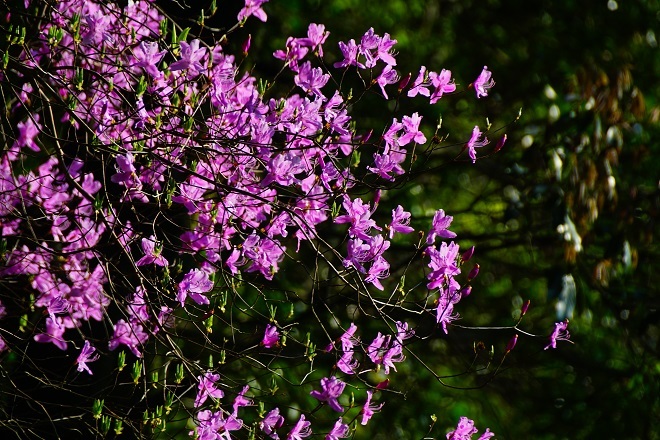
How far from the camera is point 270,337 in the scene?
233cm

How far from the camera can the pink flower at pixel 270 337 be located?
2.32 meters

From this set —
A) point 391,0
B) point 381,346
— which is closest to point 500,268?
point 391,0

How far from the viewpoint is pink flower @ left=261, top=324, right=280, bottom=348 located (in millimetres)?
2316

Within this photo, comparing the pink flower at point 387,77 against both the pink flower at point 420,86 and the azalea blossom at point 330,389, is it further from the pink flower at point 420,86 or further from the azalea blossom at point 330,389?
the azalea blossom at point 330,389

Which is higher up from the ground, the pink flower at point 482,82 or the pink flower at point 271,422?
the pink flower at point 482,82

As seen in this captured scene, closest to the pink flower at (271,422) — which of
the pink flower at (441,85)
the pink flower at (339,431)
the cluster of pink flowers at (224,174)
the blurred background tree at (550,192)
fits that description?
the cluster of pink flowers at (224,174)

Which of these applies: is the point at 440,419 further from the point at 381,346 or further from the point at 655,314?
the point at 381,346

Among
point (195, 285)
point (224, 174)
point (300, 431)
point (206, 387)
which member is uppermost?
point (224, 174)

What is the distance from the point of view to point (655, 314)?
155 inches

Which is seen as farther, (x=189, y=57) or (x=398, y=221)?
(x=398, y=221)

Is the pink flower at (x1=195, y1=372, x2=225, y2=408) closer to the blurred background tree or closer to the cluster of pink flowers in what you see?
the cluster of pink flowers

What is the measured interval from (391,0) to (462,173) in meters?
1.19

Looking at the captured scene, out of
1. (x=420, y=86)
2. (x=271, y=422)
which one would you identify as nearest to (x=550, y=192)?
(x=420, y=86)

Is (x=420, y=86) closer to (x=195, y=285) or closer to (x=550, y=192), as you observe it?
(x=195, y=285)
